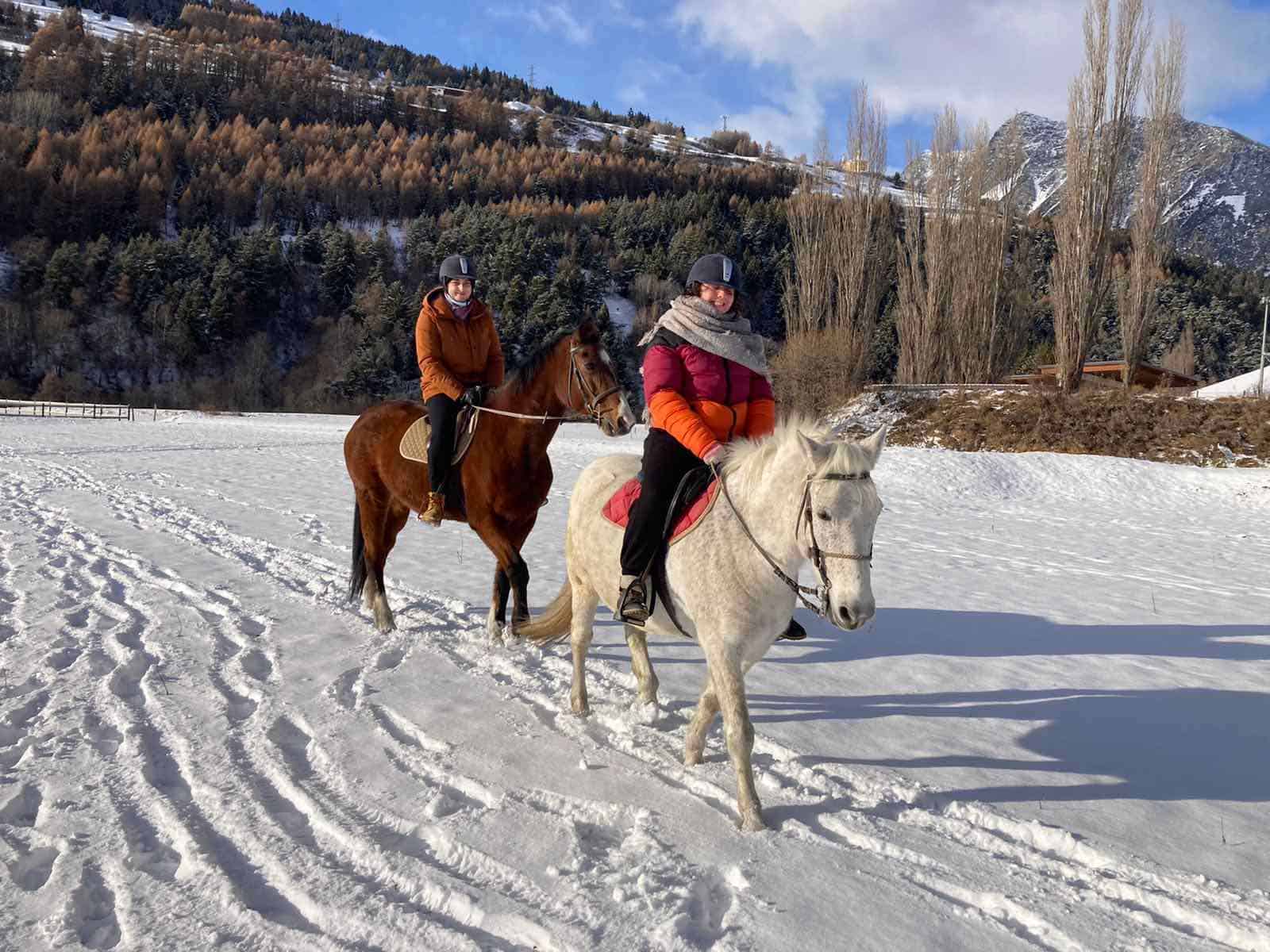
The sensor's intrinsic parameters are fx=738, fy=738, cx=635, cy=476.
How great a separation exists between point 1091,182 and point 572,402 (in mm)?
22443

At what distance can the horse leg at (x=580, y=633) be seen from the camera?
3846mm

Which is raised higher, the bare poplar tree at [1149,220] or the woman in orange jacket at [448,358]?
the bare poplar tree at [1149,220]

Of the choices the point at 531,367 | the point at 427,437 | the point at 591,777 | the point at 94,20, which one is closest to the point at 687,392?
the point at 591,777

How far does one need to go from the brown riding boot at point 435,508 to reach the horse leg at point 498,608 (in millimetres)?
620

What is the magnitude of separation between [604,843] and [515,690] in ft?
5.11

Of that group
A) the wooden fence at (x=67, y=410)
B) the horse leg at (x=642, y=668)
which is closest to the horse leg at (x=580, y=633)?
the horse leg at (x=642, y=668)

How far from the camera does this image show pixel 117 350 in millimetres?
49812

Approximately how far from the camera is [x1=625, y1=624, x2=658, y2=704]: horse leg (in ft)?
12.7

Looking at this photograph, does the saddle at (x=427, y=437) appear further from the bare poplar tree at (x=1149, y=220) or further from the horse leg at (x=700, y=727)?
the bare poplar tree at (x=1149, y=220)

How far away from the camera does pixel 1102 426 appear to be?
18.6m

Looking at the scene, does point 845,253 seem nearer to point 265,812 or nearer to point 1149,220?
point 1149,220

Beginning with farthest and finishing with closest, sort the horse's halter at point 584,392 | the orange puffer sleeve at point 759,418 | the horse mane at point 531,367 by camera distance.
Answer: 1. the horse mane at point 531,367
2. the horse's halter at point 584,392
3. the orange puffer sleeve at point 759,418

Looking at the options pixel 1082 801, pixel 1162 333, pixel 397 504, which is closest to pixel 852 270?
pixel 397 504

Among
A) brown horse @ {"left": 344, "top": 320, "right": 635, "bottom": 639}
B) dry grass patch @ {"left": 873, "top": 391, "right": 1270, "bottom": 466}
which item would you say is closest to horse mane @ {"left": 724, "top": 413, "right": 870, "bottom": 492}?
brown horse @ {"left": 344, "top": 320, "right": 635, "bottom": 639}
